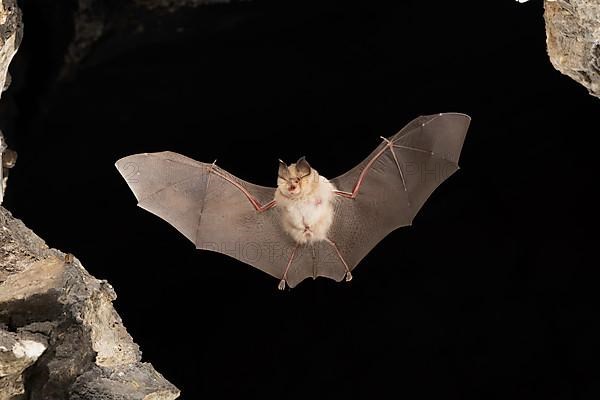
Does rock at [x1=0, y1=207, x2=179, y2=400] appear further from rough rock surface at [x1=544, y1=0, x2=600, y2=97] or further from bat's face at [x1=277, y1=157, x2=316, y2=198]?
rough rock surface at [x1=544, y1=0, x2=600, y2=97]

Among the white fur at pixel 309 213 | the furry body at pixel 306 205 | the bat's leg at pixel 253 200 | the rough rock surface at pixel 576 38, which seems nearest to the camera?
the rough rock surface at pixel 576 38

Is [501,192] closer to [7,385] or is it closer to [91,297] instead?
[91,297]

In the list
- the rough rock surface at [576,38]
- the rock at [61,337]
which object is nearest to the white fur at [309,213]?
the rock at [61,337]

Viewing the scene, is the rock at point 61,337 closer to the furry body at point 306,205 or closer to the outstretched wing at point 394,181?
the furry body at point 306,205

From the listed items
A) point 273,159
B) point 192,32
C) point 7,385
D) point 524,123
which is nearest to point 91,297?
point 7,385

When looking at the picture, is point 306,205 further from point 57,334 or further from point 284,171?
point 57,334

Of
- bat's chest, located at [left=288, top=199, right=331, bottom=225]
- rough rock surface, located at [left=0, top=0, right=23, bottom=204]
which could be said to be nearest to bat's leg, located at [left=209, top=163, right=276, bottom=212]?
bat's chest, located at [left=288, top=199, right=331, bottom=225]

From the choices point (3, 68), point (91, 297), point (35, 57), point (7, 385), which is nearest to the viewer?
point (7, 385)

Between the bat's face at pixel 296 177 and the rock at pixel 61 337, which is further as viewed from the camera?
the bat's face at pixel 296 177
